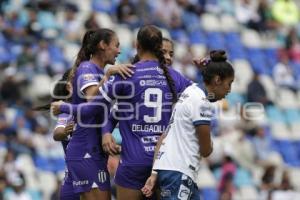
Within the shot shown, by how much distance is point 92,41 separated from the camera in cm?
964

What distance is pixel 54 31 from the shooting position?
852 inches

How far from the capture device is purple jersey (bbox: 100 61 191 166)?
29.9 ft

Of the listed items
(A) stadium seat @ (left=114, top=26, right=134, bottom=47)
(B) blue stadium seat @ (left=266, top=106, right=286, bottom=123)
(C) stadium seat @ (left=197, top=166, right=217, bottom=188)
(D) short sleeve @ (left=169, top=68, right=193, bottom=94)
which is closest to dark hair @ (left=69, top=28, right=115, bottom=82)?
(D) short sleeve @ (left=169, top=68, right=193, bottom=94)

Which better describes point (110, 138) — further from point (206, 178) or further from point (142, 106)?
point (206, 178)

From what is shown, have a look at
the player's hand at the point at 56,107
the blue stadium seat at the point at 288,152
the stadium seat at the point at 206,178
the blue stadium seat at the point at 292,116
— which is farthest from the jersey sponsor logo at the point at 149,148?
the blue stadium seat at the point at 292,116

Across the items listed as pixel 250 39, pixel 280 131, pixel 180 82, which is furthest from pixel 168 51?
pixel 250 39

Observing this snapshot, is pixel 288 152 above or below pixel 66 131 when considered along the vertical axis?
below

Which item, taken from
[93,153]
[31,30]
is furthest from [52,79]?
[93,153]

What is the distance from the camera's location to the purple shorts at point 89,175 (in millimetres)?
9586

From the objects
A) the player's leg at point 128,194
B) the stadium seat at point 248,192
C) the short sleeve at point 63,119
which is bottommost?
the stadium seat at point 248,192

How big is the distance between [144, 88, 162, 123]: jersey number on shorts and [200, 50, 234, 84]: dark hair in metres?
0.48

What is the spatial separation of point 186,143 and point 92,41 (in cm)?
151

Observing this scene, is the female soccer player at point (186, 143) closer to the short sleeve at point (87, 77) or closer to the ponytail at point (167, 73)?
the ponytail at point (167, 73)

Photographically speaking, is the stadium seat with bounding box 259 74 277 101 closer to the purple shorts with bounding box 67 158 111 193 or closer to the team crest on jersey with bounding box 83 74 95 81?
the purple shorts with bounding box 67 158 111 193
